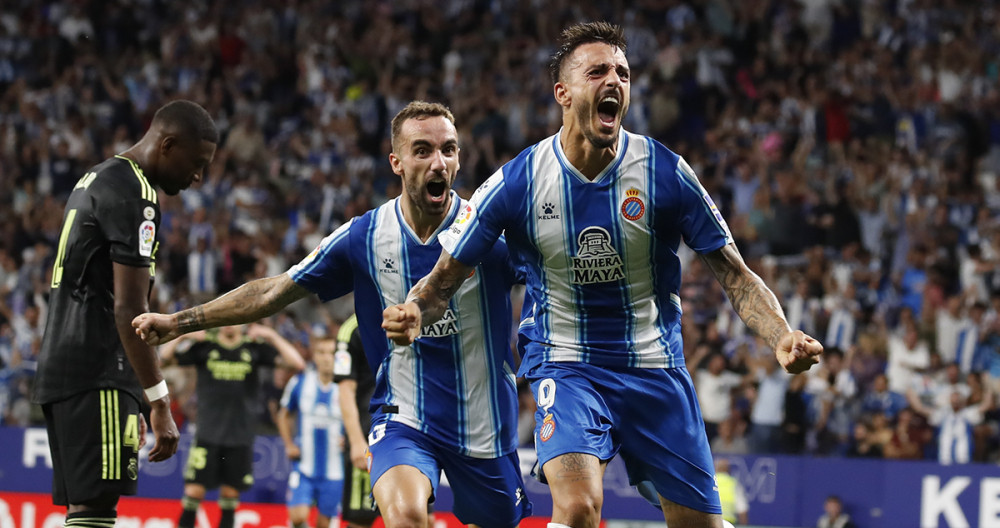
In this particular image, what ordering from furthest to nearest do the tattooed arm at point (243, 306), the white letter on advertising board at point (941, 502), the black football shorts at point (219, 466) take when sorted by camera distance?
the white letter on advertising board at point (941, 502), the black football shorts at point (219, 466), the tattooed arm at point (243, 306)

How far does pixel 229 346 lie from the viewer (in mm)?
11766

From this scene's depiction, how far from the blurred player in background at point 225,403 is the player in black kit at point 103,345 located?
5.68 metres

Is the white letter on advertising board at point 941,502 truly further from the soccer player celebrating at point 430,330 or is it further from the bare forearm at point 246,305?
the bare forearm at point 246,305

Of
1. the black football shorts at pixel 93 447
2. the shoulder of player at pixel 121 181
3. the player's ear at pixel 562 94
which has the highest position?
the player's ear at pixel 562 94

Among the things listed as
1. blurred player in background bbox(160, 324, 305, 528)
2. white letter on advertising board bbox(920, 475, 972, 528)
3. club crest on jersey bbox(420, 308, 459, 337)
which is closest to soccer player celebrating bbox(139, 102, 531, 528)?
club crest on jersey bbox(420, 308, 459, 337)

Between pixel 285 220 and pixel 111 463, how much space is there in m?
12.5

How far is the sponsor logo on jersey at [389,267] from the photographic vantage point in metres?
6.23

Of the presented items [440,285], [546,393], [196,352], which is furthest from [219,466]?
[546,393]

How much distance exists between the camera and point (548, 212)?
18.3 feet

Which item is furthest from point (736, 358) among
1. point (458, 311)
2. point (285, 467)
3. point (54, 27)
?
point (54, 27)

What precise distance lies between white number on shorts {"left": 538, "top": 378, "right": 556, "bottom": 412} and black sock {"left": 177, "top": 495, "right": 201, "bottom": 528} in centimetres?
638

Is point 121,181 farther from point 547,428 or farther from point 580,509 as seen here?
point 580,509

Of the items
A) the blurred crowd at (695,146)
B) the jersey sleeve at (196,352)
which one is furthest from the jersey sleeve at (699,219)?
the blurred crowd at (695,146)

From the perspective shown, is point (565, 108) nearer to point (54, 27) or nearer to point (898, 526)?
point (898, 526)
